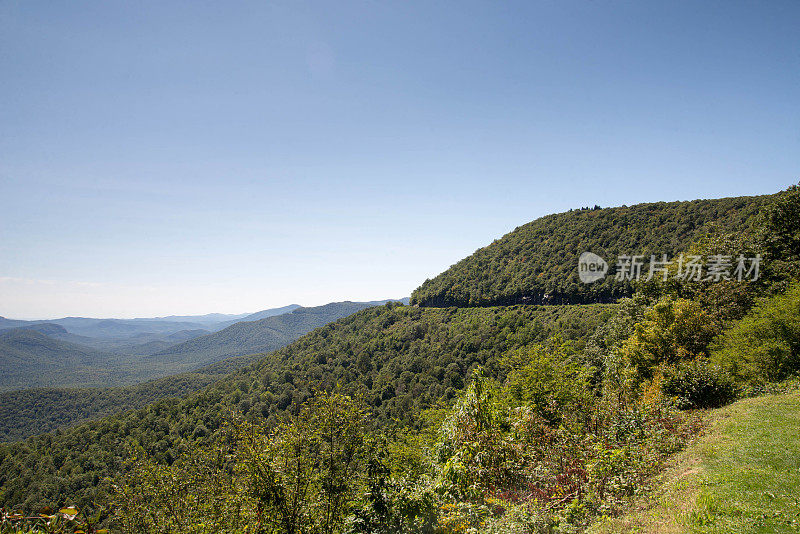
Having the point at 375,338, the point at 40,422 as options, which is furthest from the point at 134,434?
the point at 40,422

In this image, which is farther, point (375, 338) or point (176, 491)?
point (375, 338)

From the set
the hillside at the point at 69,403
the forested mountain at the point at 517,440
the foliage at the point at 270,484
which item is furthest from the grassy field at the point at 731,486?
the hillside at the point at 69,403

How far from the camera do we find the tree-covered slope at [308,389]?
5994 cm

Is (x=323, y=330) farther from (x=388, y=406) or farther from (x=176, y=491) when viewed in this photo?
(x=176, y=491)

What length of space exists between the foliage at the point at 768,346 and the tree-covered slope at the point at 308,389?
40.2 metres

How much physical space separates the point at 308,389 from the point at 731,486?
2615 inches

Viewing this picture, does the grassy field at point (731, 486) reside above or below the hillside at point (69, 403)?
above

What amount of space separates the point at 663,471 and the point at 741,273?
82.2ft

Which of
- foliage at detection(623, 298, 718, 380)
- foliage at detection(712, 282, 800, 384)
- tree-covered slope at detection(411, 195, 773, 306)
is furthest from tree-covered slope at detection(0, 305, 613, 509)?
foliage at detection(712, 282, 800, 384)

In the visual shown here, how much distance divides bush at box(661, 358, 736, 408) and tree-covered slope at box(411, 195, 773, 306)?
169ft

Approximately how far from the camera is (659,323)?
82.5ft

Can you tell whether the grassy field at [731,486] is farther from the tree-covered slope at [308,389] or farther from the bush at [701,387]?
the tree-covered slope at [308,389]

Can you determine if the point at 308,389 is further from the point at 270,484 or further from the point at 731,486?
the point at 731,486

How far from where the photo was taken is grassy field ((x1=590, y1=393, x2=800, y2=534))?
24.1ft
